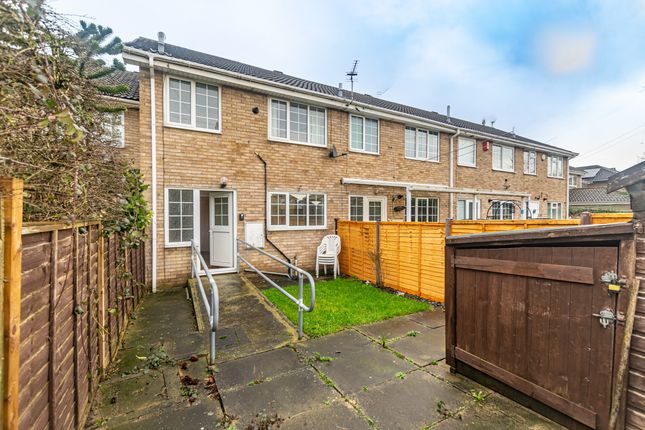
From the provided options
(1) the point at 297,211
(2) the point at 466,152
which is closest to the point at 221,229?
(1) the point at 297,211

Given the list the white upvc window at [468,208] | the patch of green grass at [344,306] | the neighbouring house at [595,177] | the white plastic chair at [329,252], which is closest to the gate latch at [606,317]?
the patch of green grass at [344,306]

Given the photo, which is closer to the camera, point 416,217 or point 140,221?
point 140,221

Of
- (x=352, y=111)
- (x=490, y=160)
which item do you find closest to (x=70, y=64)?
(x=352, y=111)

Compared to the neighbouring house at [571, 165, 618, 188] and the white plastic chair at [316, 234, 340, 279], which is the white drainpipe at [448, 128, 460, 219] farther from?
the neighbouring house at [571, 165, 618, 188]

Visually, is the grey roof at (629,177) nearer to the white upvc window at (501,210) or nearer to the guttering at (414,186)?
the guttering at (414,186)

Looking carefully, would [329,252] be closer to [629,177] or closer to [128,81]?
[629,177]

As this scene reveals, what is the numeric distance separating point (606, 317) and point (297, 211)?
7.30m

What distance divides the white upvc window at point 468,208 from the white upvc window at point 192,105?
414 inches

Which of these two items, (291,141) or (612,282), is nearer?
(612,282)

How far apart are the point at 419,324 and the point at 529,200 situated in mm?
14046

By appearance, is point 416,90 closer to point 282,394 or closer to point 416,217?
point 416,217

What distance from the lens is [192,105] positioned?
7320mm

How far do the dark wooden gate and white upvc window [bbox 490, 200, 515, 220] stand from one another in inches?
476

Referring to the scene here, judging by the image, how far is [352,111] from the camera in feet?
31.7
